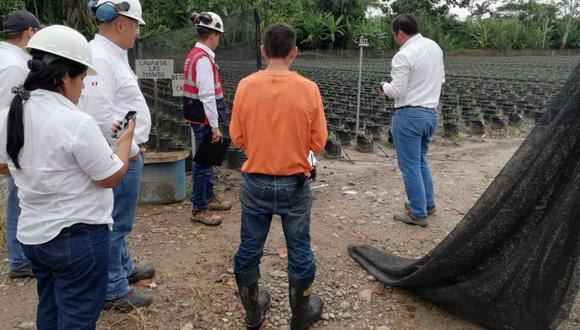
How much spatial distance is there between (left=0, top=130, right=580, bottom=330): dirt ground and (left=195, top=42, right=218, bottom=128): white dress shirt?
43.5 inches

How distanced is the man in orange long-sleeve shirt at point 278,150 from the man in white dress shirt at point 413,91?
1.78 meters

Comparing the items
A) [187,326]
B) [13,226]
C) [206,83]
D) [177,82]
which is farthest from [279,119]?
[177,82]

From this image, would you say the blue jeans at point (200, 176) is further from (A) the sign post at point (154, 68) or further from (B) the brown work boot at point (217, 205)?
(A) the sign post at point (154, 68)

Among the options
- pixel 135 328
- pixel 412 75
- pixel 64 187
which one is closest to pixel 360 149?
pixel 412 75

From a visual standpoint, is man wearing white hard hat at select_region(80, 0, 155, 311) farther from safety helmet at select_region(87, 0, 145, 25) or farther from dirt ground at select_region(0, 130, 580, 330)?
dirt ground at select_region(0, 130, 580, 330)

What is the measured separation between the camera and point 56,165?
72.7 inches

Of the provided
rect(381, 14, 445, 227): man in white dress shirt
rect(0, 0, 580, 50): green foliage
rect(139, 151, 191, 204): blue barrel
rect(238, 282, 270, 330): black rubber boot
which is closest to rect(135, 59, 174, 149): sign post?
rect(139, 151, 191, 204): blue barrel

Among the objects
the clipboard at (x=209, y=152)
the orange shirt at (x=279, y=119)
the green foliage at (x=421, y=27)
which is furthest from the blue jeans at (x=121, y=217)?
the green foliage at (x=421, y=27)

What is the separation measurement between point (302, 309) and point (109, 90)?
Result: 5.33 feet

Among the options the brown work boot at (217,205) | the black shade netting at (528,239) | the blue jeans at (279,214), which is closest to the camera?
the black shade netting at (528,239)

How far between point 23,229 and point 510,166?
7.77 feet

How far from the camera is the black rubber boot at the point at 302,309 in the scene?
2615 mm

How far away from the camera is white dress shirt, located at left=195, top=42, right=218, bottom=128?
3.84 m

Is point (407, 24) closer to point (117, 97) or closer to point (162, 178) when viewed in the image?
point (117, 97)
